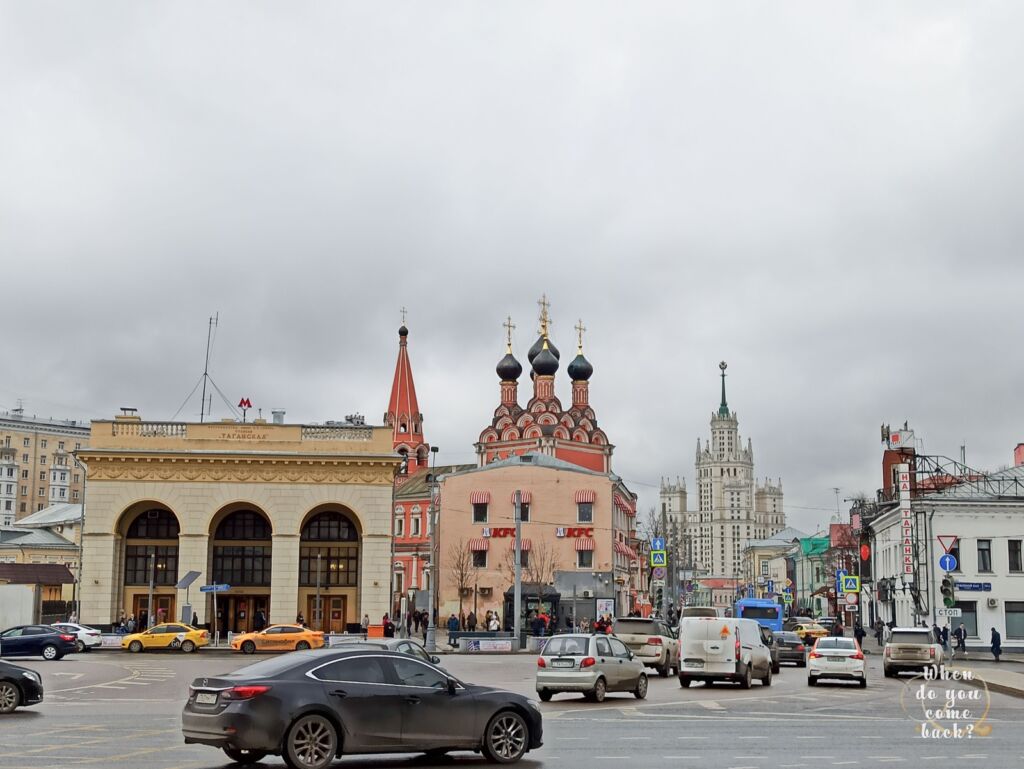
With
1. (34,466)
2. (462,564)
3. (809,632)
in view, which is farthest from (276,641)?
(34,466)

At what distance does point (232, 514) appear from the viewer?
61.7m

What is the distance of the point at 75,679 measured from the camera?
1242 inches

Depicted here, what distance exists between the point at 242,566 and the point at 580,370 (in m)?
57.2

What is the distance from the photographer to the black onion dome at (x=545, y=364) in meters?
112

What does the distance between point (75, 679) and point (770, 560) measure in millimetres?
167871

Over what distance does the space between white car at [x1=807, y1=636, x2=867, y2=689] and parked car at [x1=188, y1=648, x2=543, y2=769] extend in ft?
54.5

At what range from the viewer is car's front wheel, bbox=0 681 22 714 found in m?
20.9

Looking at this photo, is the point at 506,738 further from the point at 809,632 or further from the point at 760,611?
the point at 760,611

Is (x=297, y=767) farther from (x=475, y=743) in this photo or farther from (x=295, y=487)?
(x=295, y=487)

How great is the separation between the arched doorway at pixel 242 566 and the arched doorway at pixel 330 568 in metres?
1.87

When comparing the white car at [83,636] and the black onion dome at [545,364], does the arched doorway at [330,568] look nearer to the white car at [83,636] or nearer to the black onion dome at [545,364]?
the white car at [83,636]

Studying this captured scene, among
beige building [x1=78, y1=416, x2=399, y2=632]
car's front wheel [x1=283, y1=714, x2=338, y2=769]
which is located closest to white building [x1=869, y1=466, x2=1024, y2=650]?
beige building [x1=78, y1=416, x2=399, y2=632]

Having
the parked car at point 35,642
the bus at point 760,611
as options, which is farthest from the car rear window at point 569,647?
the bus at point 760,611

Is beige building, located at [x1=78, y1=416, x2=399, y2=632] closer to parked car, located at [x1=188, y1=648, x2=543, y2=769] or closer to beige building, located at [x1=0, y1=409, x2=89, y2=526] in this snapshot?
parked car, located at [x1=188, y1=648, x2=543, y2=769]
